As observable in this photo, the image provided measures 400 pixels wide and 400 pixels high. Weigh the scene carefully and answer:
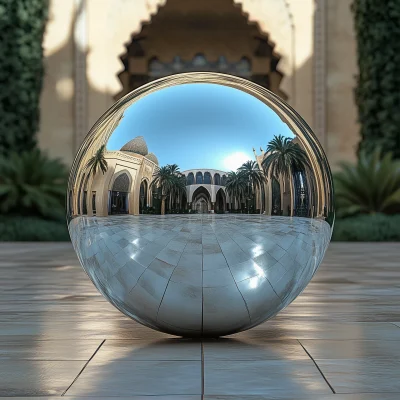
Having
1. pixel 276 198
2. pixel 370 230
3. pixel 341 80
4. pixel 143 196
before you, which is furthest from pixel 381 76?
pixel 143 196

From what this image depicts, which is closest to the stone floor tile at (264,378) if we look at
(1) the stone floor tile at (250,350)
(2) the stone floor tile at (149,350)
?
(1) the stone floor tile at (250,350)

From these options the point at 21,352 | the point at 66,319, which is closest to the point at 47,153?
the point at 66,319

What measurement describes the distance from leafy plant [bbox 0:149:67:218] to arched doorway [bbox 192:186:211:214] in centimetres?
1429

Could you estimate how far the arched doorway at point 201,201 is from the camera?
4.32 meters

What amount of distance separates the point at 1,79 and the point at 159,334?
15852mm

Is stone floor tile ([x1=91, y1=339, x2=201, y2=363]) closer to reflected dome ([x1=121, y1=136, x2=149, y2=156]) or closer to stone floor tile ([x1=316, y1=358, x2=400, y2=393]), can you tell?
stone floor tile ([x1=316, y1=358, x2=400, y2=393])

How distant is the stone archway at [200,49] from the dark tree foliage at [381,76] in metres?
5.91

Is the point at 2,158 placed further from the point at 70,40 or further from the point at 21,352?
the point at 21,352

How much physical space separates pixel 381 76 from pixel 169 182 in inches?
641

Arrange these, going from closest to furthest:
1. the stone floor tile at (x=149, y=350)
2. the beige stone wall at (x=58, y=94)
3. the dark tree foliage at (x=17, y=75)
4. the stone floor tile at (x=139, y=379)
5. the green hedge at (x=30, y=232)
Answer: the stone floor tile at (x=139, y=379), the stone floor tile at (x=149, y=350), the green hedge at (x=30, y=232), the dark tree foliage at (x=17, y=75), the beige stone wall at (x=58, y=94)

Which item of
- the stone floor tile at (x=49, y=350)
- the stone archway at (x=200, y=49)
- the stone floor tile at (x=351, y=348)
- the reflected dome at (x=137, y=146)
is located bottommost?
the stone floor tile at (x=49, y=350)

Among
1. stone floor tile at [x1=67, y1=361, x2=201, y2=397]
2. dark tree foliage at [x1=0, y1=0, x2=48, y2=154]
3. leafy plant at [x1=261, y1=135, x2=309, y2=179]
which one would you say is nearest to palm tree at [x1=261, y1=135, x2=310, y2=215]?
leafy plant at [x1=261, y1=135, x2=309, y2=179]

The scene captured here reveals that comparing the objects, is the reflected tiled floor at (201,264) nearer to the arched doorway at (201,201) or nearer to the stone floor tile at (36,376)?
the arched doorway at (201,201)

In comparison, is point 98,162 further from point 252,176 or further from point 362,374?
point 362,374
